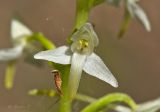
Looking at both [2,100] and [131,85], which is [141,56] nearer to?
[131,85]

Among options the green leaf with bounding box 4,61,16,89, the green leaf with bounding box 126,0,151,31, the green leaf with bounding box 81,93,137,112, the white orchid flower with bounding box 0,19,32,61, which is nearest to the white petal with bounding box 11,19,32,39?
the white orchid flower with bounding box 0,19,32,61

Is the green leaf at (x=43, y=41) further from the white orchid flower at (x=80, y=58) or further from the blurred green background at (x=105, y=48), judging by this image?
the blurred green background at (x=105, y=48)

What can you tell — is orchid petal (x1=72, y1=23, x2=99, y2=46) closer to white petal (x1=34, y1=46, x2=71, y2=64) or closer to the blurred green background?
white petal (x1=34, y1=46, x2=71, y2=64)

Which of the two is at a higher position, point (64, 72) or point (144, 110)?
point (64, 72)

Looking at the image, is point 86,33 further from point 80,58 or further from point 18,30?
point 18,30

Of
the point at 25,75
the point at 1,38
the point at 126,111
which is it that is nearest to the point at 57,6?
the point at 1,38

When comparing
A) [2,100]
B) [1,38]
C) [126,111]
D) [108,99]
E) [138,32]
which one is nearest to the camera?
[108,99]
